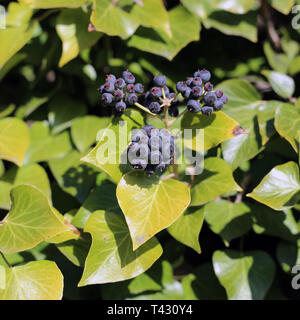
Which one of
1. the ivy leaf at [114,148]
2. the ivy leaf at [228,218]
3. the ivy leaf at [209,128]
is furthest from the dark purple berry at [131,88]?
the ivy leaf at [228,218]

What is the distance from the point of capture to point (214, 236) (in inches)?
75.9

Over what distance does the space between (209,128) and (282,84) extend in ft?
2.00

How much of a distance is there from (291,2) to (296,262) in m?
1.07

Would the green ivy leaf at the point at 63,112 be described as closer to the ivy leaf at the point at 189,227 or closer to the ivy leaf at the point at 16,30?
the ivy leaf at the point at 16,30

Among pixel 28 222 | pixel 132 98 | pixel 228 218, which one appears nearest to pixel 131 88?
pixel 132 98

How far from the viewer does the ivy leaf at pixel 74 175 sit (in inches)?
67.3

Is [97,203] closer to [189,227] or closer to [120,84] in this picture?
[189,227]

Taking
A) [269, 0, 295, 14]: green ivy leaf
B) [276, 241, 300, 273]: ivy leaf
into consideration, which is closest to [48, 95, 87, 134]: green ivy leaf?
[269, 0, 295, 14]: green ivy leaf

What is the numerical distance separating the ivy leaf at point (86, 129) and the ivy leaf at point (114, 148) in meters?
0.50

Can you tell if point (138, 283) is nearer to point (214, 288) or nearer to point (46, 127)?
point (214, 288)

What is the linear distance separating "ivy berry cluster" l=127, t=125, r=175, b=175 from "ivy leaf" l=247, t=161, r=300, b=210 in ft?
0.99

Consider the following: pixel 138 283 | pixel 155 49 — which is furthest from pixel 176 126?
pixel 138 283

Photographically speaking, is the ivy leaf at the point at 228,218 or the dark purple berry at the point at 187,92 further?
the ivy leaf at the point at 228,218

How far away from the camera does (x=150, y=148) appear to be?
119cm
